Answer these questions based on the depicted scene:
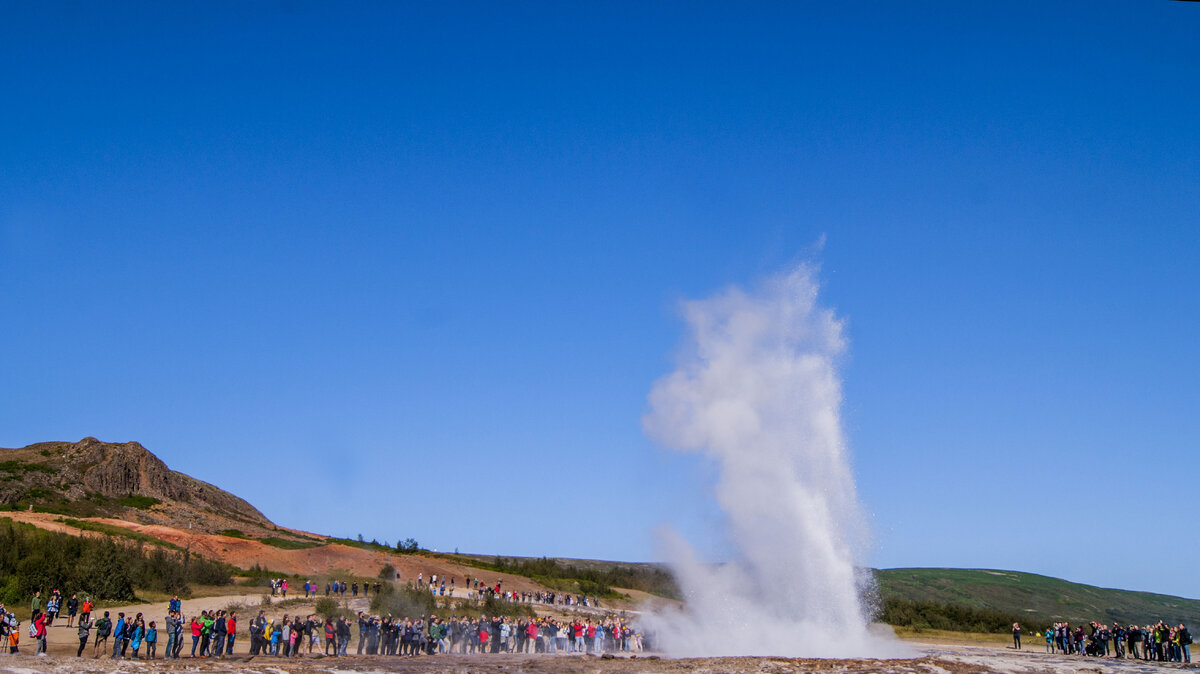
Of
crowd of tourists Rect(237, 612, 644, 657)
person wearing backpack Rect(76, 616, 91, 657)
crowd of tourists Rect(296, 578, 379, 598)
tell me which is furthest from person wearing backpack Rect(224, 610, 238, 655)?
crowd of tourists Rect(296, 578, 379, 598)

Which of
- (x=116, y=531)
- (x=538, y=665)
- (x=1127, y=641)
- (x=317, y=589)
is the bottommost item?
(x=538, y=665)

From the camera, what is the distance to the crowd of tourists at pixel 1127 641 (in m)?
32.6

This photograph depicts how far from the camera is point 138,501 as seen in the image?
7806 cm

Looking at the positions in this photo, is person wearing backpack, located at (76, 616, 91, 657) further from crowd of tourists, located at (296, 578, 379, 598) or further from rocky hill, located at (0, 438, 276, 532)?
rocky hill, located at (0, 438, 276, 532)

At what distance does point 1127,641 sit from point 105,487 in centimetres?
7958

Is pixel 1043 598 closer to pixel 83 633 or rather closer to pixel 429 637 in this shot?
pixel 429 637

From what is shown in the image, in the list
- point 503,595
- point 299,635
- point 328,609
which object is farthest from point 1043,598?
point 299,635

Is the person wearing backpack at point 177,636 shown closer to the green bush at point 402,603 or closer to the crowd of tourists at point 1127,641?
the green bush at point 402,603

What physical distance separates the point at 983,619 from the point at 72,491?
71.7 metres

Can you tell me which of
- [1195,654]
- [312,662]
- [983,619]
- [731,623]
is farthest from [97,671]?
[983,619]

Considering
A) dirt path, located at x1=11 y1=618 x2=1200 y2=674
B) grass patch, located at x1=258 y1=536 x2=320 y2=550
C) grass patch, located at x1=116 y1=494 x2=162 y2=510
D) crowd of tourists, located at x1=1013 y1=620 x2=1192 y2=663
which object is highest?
grass patch, located at x1=116 y1=494 x2=162 y2=510

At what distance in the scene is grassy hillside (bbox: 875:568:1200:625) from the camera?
80.7m

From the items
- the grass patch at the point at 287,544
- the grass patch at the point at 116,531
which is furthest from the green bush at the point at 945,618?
the grass patch at the point at 116,531

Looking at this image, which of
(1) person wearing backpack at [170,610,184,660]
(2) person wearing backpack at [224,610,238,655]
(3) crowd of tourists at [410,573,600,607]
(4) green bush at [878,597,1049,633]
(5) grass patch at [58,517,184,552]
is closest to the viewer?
(1) person wearing backpack at [170,610,184,660]
